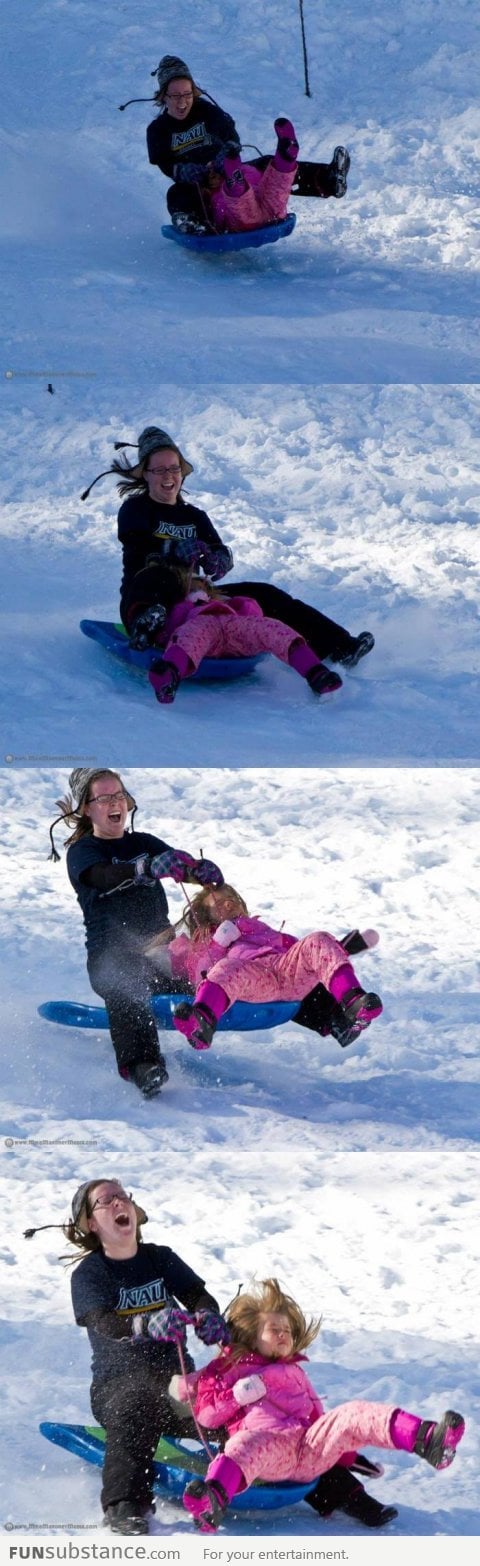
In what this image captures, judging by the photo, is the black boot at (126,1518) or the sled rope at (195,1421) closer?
the black boot at (126,1518)

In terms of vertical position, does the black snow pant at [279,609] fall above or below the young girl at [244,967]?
above

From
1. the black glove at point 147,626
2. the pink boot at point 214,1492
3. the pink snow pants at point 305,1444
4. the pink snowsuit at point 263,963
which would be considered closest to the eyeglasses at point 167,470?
the black glove at point 147,626

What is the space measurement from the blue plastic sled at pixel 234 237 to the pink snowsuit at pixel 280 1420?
15.1 feet

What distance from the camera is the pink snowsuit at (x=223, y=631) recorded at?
21.7 ft

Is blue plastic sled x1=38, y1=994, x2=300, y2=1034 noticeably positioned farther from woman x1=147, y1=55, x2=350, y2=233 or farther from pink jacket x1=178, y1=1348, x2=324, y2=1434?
woman x1=147, y1=55, x2=350, y2=233

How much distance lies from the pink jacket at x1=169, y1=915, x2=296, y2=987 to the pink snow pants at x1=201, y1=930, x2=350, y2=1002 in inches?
1.1

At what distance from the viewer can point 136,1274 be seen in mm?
5234

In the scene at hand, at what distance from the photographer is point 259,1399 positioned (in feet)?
16.1

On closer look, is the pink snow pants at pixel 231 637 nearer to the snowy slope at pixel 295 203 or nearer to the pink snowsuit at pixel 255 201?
the snowy slope at pixel 295 203

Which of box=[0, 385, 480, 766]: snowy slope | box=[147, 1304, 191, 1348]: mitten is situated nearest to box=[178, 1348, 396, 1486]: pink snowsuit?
box=[147, 1304, 191, 1348]: mitten


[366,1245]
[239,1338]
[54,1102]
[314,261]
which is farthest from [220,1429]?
[314,261]

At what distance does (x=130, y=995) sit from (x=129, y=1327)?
1.04m

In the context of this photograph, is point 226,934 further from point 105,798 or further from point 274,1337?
point 274,1337

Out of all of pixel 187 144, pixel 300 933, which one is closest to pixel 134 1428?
pixel 300 933
